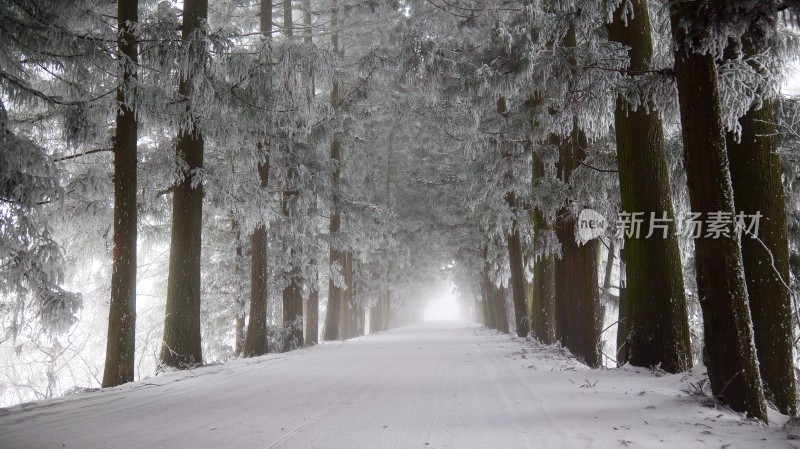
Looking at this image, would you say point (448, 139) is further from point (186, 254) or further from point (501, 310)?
point (501, 310)

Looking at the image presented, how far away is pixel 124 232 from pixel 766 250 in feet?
29.1

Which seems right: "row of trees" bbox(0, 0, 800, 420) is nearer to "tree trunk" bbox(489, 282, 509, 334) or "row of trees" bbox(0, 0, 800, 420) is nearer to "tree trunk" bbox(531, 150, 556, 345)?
"tree trunk" bbox(531, 150, 556, 345)

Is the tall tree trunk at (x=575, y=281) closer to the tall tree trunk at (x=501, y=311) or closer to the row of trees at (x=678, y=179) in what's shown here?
the row of trees at (x=678, y=179)

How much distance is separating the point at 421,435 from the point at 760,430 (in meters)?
2.73

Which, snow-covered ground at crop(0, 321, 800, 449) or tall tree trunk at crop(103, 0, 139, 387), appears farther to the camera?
tall tree trunk at crop(103, 0, 139, 387)

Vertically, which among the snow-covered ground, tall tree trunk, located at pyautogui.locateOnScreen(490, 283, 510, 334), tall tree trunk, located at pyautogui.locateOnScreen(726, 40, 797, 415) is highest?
tall tree trunk, located at pyautogui.locateOnScreen(726, 40, 797, 415)

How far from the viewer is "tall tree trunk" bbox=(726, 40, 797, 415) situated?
488 centimetres

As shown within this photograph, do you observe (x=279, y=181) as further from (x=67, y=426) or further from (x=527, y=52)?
(x=67, y=426)

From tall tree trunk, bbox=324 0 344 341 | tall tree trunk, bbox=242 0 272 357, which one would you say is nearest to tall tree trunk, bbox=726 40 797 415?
tall tree trunk, bbox=242 0 272 357

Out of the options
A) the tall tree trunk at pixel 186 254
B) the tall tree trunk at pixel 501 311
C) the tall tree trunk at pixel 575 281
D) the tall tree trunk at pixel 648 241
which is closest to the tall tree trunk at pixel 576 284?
the tall tree trunk at pixel 575 281

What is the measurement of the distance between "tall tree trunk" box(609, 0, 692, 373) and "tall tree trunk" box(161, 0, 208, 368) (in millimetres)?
7545

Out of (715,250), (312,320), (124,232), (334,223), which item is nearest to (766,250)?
(715,250)

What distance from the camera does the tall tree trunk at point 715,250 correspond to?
4.12 metres

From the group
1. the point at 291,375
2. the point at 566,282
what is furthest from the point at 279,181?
the point at 566,282
